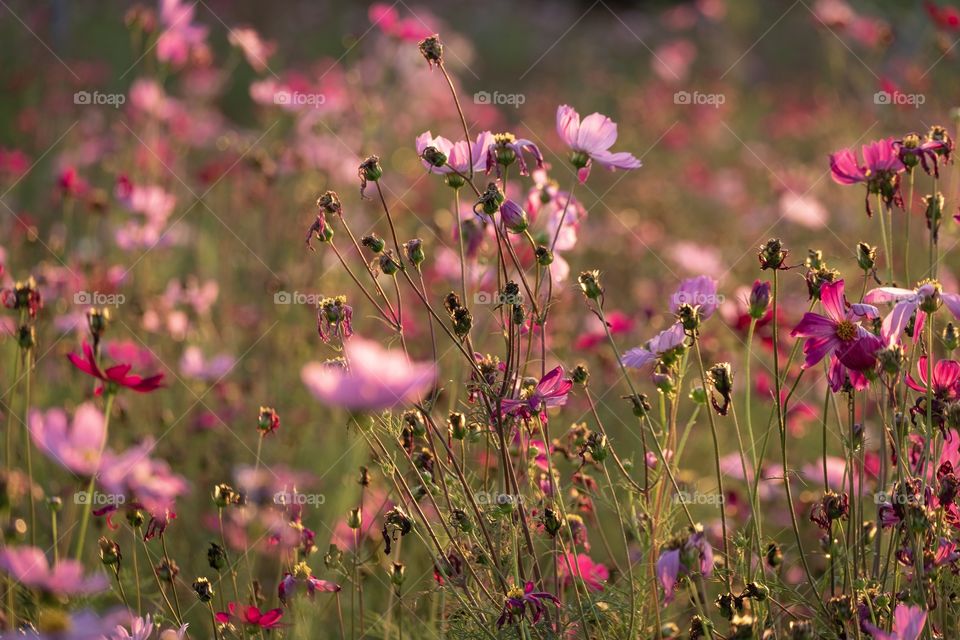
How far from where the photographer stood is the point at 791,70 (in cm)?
775

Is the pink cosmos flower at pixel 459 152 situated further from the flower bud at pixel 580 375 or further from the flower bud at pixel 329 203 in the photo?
the flower bud at pixel 580 375

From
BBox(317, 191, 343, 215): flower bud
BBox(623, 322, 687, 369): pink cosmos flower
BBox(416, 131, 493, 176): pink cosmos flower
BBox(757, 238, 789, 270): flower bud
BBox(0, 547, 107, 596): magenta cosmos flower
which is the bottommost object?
BBox(0, 547, 107, 596): magenta cosmos flower

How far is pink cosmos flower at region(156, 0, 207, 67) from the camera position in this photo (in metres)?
2.13

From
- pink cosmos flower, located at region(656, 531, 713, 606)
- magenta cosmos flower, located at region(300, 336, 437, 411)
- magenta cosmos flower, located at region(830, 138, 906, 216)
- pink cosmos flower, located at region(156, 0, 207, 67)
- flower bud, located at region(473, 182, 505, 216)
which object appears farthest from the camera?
pink cosmos flower, located at region(156, 0, 207, 67)

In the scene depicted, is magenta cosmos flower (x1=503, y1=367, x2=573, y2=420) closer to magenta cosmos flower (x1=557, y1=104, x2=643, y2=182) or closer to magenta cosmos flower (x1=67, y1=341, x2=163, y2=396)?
magenta cosmos flower (x1=557, y1=104, x2=643, y2=182)

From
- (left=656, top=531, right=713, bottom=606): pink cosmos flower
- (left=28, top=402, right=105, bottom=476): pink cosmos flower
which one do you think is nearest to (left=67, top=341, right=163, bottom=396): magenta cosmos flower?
(left=28, top=402, right=105, bottom=476): pink cosmos flower

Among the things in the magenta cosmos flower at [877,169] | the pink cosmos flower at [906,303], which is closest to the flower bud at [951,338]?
the pink cosmos flower at [906,303]

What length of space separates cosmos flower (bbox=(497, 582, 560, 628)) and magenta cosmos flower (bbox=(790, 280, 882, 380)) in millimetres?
361

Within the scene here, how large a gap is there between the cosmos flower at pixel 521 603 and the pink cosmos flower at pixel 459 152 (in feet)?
1.50

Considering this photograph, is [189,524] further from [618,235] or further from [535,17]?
[535,17]

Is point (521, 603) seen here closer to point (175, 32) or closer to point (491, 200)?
point (491, 200)

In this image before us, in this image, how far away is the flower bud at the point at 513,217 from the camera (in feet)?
3.43

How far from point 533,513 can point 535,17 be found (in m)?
9.75

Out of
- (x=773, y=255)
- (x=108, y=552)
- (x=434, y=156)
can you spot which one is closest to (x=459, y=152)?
(x=434, y=156)
